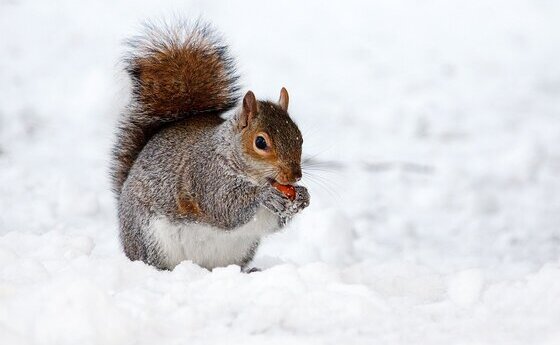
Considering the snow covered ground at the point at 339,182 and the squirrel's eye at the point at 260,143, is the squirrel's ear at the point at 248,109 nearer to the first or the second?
the squirrel's eye at the point at 260,143

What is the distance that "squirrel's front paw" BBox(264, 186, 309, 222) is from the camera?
2445mm

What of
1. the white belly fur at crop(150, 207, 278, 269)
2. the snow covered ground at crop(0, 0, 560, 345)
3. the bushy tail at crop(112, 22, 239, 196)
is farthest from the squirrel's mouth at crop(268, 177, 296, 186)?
the bushy tail at crop(112, 22, 239, 196)

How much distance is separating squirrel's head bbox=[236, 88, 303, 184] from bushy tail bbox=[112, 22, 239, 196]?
30 centimetres

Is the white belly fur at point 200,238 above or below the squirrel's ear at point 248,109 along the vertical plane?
below

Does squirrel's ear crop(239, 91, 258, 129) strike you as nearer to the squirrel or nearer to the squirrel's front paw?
the squirrel

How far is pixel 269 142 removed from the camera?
2.45 m

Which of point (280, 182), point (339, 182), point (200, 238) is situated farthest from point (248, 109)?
point (339, 182)

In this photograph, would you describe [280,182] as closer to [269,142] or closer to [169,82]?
[269,142]

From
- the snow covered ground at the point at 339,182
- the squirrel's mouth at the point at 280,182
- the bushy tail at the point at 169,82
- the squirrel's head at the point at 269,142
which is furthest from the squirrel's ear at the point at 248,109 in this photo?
the snow covered ground at the point at 339,182

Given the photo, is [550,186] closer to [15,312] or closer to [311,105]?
[311,105]

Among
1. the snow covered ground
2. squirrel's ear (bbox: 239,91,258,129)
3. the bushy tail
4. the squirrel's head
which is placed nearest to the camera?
the snow covered ground

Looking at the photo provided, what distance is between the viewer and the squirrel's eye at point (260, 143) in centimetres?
247

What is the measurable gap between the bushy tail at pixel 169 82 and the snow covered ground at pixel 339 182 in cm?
9

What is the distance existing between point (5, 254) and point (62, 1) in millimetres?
3923
